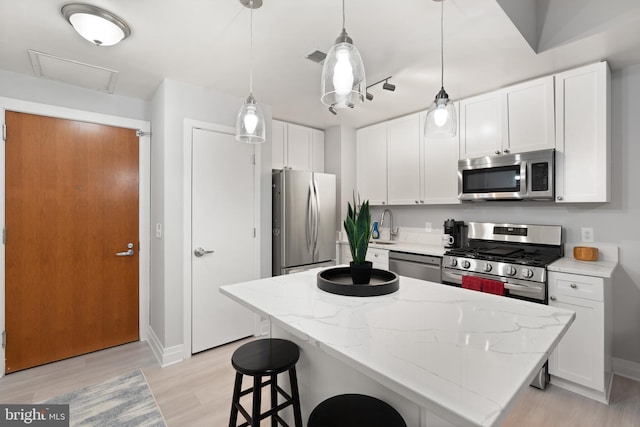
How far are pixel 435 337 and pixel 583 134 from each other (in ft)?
7.74

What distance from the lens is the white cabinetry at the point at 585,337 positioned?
204 centimetres

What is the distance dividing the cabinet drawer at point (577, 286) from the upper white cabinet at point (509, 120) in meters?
1.05

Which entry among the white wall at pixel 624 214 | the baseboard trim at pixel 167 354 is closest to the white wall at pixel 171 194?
the baseboard trim at pixel 167 354

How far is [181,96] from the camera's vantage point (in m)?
2.71

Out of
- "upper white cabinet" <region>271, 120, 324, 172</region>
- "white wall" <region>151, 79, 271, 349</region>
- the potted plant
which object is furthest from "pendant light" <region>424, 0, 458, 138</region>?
"upper white cabinet" <region>271, 120, 324, 172</region>

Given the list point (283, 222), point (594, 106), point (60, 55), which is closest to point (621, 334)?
point (594, 106)

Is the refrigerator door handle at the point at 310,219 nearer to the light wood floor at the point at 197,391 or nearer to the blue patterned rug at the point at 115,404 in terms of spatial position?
the light wood floor at the point at 197,391

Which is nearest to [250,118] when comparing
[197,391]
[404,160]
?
[197,391]

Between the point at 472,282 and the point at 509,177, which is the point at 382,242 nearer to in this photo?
the point at 472,282

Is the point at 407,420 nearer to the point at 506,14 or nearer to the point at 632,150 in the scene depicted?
the point at 506,14

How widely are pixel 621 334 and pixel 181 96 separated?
13.4 feet

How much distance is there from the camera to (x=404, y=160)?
11.6ft

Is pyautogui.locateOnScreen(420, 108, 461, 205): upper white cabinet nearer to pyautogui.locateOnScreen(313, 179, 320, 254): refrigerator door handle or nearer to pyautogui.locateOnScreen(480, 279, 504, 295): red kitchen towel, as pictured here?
pyautogui.locateOnScreen(480, 279, 504, 295): red kitchen towel

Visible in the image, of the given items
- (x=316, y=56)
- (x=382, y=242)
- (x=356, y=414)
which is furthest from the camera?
(x=382, y=242)
